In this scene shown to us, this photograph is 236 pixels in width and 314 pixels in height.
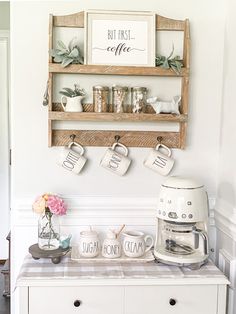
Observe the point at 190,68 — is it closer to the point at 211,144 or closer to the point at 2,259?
the point at 211,144

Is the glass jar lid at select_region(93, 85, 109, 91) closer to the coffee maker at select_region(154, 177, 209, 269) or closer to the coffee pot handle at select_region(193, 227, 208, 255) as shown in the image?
the coffee maker at select_region(154, 177, 209, 269)

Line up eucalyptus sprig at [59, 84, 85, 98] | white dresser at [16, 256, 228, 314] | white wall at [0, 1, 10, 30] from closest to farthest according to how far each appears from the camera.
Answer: white dresser at [16, 256, 228, 314] → eucalyptus sprig at [59, 84, 85, 98] → white wall at [0, 1, 10, 30]

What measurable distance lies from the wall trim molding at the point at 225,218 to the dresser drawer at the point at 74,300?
0.53 m

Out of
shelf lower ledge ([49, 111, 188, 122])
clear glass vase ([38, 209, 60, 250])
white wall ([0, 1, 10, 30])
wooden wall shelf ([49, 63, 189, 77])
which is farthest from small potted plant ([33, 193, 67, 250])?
white wall ([0, 1, 10, 30])

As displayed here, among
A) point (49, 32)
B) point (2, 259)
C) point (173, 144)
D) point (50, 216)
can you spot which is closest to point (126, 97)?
point (173, 144)

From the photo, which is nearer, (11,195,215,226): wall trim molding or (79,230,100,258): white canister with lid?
(79,230,100,258): white canister with lid

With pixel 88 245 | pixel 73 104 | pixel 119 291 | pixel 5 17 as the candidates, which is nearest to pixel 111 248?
pixel 88 245

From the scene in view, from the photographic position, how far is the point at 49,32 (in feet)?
5.86

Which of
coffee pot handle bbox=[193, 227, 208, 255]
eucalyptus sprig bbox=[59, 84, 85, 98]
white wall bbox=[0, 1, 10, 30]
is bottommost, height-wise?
coffee pot handle bbox=[193, 227, 208, 255]

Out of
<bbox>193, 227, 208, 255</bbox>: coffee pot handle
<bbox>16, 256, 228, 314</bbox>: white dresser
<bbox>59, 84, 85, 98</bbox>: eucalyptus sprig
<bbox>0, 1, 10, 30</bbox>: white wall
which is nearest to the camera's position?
<bbox>16, 256, 228, 314</bbox>: white dresser

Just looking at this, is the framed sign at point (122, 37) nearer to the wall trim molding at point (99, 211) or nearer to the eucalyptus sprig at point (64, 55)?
the eucalyptus sprig at point (64, 55)

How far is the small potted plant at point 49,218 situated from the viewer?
175cm

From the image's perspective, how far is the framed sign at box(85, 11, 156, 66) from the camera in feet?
5.96

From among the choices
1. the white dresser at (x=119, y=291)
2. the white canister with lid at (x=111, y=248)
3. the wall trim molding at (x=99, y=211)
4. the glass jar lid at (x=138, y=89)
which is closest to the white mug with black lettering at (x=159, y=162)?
the wall trim molding at (x=99, y=211)
